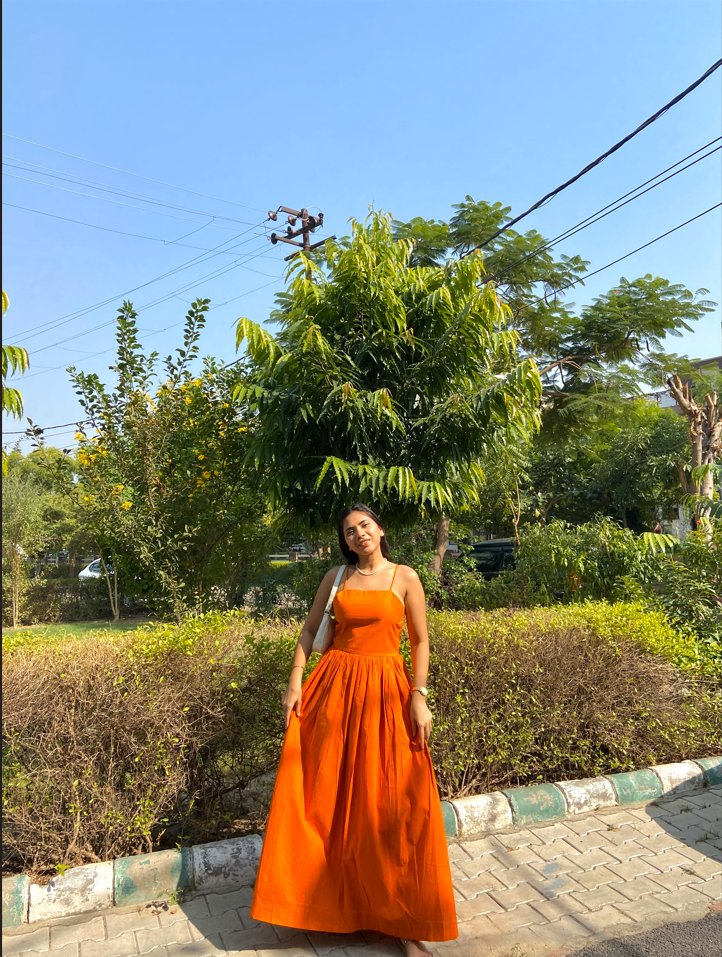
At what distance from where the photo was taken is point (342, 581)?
3.37 metres

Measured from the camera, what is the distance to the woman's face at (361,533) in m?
3.28

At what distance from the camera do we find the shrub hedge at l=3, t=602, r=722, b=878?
11.3 feet

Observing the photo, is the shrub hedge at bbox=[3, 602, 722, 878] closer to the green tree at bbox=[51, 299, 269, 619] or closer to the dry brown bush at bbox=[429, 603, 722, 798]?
the dry brown bush at bbox=[429, 603, 722, 798]

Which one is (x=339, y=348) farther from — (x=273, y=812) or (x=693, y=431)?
(x=693, y=431)

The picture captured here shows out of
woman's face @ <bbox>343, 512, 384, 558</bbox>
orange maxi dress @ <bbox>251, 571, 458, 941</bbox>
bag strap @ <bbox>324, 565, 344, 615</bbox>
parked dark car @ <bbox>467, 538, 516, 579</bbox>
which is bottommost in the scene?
orange maxi dress @ <bbox>251, 571, 458, 941</bbox>

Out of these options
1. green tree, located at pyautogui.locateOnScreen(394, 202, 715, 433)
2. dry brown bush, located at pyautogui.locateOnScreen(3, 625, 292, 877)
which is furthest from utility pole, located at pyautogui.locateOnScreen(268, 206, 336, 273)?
dry brown bush, located at pyautogui.locateOnScreen(3, 625, 292, 877)

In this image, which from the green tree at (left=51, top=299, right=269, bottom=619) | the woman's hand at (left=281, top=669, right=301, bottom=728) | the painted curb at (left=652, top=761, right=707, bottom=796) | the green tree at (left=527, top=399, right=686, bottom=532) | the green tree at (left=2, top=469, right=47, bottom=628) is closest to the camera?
the woman's hand at (left=281, top=669, right=301, bottom=728)

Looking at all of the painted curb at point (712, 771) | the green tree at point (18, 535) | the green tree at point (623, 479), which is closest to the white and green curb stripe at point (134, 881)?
the painted curb at point (712, 771)

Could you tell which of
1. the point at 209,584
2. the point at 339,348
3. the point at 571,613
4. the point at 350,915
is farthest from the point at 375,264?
the point at 350,915

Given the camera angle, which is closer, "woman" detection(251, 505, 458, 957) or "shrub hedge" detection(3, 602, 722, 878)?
"woman" detection(251, 505, 458, 957)

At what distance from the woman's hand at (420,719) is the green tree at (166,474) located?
2.93m

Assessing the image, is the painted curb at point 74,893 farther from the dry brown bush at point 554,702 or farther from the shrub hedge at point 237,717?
the dry brown bush at point 554,702

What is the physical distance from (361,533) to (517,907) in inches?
74.1

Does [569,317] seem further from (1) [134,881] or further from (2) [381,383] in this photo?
(1) [134,881]
